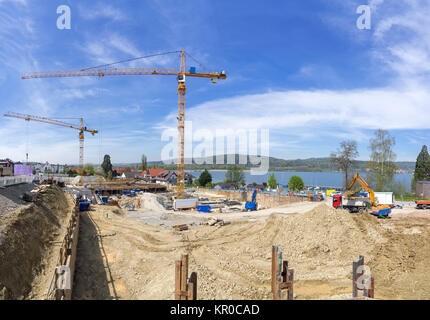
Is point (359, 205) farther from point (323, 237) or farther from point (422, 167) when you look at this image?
point (422, 167)

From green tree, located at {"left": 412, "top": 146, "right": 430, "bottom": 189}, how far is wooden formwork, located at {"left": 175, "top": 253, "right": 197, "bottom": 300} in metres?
67.1

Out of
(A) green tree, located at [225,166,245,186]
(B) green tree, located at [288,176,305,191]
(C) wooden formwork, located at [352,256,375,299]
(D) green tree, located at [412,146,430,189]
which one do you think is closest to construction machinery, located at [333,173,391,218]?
(C) wooden formwork, located at [352,256,375,299]

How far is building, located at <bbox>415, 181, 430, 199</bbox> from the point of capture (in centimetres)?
4598

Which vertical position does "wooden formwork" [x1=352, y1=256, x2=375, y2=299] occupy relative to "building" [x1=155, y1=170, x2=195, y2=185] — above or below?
above

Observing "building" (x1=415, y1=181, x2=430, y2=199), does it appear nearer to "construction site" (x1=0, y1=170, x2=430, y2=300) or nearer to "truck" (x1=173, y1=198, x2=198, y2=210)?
"construction site" (x1=0, y1=170, x2=430, y2=300)

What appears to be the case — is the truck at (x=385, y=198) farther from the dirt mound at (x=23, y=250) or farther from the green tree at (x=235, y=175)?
the green tree at (x=235, y=175)

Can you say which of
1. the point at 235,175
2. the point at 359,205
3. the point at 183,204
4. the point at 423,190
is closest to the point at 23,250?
the point at 183,204

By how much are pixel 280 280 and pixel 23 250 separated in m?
12.3

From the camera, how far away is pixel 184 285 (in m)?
6.87

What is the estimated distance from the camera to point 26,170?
179 ft

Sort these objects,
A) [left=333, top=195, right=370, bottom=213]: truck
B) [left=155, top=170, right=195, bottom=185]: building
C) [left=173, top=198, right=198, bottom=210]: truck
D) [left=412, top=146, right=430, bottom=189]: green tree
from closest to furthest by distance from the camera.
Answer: [left=333, top=195, right=370, bottom=213]: truck → [left=173, top=198, right=198, bottom=210]: truck → [left=412, top=146, right=430, bottom=189]: green tree → [left=155, top=170, right=195, bottom=185]: building

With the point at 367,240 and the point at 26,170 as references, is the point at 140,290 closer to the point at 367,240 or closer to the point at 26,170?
the point at 367,240

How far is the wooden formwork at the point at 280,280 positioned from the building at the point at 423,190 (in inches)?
1984
